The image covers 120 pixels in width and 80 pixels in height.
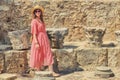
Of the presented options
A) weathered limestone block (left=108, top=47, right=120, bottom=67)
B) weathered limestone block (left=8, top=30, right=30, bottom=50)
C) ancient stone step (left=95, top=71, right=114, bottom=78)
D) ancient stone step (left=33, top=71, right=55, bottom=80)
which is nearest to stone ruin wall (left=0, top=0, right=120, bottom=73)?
weathered limestone block (left=8, top=30, right=30, bottom=50)

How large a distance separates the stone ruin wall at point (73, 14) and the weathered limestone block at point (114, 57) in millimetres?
1798

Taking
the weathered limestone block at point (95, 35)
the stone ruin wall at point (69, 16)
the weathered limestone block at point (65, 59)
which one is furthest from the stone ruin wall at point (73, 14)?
the weathered limestone block at point (65, 59)

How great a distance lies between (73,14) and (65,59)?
2434mm

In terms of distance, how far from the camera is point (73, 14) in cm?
1112

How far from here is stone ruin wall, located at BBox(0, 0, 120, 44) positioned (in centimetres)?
1095

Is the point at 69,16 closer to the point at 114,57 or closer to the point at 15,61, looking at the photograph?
the point at 114,57

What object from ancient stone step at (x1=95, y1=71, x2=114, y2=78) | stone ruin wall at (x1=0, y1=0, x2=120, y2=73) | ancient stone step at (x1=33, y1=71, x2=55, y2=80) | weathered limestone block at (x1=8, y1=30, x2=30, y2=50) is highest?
stone ruin wall at (x1=0, y1=0, x2=120, y2=73)

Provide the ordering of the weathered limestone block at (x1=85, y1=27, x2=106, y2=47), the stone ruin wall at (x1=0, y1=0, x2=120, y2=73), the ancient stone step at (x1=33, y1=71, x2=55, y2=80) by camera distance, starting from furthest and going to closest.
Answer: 1. the stone ruin wall at (x1=0, y1=0, x2=120, y2=73)
2. the weathered limestone block at (x1=85, y1=27, x2=106, y2=47)
3. the ancient stone step at (x1=33, y1=71, x2=55, y2=80)

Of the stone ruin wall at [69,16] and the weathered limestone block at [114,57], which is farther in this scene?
the stone ruin wall at [69,16]

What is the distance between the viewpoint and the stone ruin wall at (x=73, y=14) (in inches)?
431

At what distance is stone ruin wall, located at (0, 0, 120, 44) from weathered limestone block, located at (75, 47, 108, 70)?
1.87m

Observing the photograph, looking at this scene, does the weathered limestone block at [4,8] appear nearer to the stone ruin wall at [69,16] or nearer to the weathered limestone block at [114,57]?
the stone ruin wall at [69,16]

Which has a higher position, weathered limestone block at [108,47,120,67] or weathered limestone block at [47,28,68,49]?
weathered limestone block at [47,28,68,49]

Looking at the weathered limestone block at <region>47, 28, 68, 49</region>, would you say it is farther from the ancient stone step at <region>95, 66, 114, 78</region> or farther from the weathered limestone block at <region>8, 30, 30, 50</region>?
the ancient stone step at <region>95, 66, 114, 78</region>
